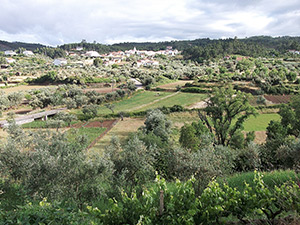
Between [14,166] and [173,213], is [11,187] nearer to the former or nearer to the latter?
[14,166]

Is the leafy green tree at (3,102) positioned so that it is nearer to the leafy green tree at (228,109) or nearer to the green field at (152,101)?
the green field at (152,101)

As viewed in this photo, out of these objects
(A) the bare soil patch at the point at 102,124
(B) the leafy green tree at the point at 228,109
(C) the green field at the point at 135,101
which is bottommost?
(A) the bare soil patch at the point at 102,124

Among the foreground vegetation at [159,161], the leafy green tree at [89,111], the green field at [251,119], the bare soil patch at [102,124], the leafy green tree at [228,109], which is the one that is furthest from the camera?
the leafy green tree at [89,111]

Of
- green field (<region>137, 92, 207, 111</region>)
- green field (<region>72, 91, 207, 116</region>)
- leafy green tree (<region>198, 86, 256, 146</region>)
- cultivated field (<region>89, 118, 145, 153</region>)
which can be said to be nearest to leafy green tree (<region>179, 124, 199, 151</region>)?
leafy green tree (<region>198, 86, 256, 146</region>)

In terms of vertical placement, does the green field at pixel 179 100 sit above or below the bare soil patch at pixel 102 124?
above

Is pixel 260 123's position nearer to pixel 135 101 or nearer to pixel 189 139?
pixel 189 139

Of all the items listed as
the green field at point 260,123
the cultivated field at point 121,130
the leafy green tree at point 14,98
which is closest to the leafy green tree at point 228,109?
the green field at point 260,123

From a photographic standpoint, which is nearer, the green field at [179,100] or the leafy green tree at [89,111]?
the leafy green tree at [89,111]

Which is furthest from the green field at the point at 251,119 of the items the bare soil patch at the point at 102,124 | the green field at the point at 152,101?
the bare soil patch at the point at 102,124

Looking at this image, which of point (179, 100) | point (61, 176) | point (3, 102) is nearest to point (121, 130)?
point (179, 100)

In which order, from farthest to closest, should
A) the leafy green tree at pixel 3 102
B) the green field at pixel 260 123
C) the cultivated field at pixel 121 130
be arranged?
1. the leafy green tree at pixel 3 102
2. the green field at pixel 260 123
3. the cultivated field at pixel 121 130

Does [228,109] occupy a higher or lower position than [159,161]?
higher

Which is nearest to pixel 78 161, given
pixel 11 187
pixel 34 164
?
pixel 34 164

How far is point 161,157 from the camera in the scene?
54.9 feet
